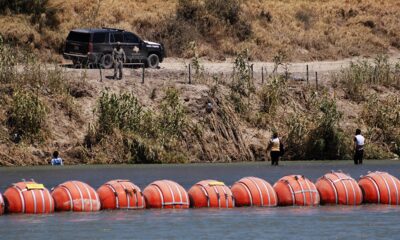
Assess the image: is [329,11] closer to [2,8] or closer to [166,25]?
[166,25]

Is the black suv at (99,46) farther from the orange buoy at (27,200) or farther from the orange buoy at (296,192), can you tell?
the orange buoy at (27,200)

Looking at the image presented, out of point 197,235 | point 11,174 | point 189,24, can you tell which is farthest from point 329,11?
point 197,235

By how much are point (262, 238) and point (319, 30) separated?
43.6 metres

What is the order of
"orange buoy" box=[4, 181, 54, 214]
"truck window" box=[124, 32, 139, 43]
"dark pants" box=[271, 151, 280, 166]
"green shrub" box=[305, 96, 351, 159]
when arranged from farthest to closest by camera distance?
"truck window" box=[124, 32, 139, 43] → "green shrub" box=[305, 96, 351, 159] → "dark pants" box=[271, 151, 280, 166] → "orange buoy" box=[4, 181, 54, 214]

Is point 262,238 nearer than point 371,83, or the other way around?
point 262,238

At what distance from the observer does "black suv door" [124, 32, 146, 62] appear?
197 feet

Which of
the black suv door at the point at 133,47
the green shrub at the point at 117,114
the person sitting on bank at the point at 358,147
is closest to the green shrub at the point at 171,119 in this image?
the green shrub at the point at 117,114

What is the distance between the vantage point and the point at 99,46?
58.4 metres

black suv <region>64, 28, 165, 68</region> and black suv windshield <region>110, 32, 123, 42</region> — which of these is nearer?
black suv <region>64, 28, 165, 68</region>

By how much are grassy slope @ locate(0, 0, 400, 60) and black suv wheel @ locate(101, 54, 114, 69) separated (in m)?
6.94

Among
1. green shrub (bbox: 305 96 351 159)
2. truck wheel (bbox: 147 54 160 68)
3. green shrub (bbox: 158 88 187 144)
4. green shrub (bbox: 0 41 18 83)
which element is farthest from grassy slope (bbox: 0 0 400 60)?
green shrub (bbox: 305 96 351 159)

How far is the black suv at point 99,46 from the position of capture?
5822 cm

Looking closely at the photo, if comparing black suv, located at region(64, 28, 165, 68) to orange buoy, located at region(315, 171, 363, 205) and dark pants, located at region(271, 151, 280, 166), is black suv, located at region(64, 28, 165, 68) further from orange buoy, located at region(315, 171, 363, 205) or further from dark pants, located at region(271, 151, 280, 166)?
orange buoy, located at region(315, 171, 363, 205)

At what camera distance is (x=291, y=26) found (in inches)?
2886
